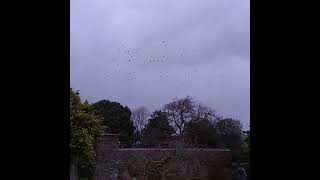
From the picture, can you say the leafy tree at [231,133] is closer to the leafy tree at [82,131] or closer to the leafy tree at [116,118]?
the leafy tree at [116,118]

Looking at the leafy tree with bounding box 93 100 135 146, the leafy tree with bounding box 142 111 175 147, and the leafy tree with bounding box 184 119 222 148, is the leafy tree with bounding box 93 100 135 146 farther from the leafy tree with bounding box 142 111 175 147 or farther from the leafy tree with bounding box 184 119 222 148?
the leafy tree with bounding box 184 119 222 148

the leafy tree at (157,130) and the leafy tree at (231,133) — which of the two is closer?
the leafy tree at (231,133)

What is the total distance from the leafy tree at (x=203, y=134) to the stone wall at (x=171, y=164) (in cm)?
38

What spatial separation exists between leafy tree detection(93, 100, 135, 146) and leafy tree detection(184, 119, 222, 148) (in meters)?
2.20

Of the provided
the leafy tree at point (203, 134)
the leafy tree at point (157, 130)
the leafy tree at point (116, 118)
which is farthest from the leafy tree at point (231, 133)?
the leafy tree at point (116, 118)

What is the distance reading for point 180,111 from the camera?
1448 centimetres

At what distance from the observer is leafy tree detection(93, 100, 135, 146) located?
49.6 feet

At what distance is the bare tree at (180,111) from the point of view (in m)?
14.0

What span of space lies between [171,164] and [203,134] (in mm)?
1547
